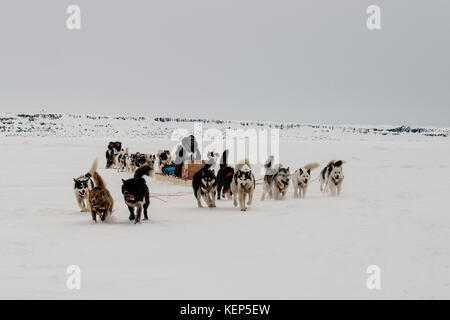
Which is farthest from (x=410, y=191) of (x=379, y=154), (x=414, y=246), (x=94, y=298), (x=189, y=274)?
(x=379, y=154)

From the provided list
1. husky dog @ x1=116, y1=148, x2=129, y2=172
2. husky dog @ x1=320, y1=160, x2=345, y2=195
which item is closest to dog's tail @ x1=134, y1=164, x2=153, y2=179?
husky dog @ x1=320, y1=160, x2=345, y2=195

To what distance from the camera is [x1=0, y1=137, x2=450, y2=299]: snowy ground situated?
4.64 metres

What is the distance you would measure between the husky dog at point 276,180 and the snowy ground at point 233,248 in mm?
325

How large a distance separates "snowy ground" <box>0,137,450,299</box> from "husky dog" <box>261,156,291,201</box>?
0.32 meters

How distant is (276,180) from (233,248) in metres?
4.79

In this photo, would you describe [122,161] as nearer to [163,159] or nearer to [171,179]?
[163,159]

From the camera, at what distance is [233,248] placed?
6.13 meters

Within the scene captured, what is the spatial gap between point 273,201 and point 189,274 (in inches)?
230

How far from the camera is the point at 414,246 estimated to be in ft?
19.8

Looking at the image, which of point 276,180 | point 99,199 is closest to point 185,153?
point 276,180

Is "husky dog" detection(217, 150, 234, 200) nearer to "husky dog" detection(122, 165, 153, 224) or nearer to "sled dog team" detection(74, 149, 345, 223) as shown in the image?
"sled dog team" detection(74, 149, 345, 223)

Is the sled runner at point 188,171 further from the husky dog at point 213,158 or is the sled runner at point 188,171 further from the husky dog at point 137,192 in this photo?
the husky dog at point 137,192
